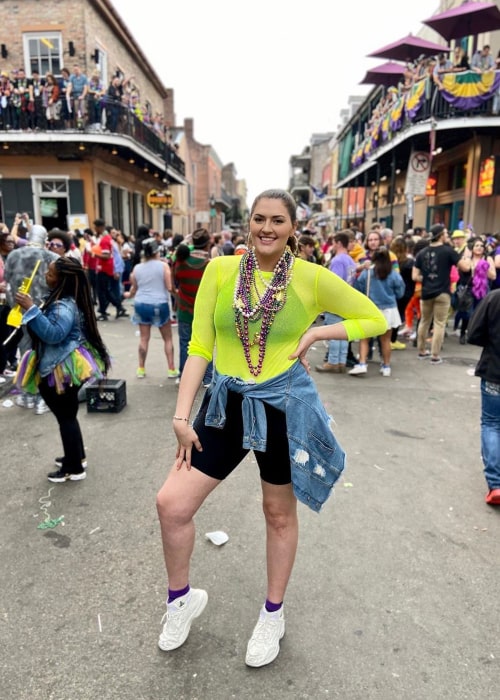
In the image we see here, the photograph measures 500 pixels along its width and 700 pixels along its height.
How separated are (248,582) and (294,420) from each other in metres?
1.26

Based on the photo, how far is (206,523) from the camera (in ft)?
11.3

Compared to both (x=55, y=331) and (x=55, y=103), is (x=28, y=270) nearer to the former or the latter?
(x=55, y=331)

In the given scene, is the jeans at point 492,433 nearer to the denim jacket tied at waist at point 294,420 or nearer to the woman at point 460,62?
the denim jacket tied at waist at point 294,420

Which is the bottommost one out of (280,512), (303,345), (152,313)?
(280,512)

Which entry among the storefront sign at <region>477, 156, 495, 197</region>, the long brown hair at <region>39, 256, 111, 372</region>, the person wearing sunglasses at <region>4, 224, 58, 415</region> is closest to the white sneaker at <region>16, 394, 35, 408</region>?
the person wearing sunglasses at <region>4, 224, 58, 415</region>

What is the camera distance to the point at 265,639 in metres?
2.30

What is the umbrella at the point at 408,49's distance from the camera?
49.9ft

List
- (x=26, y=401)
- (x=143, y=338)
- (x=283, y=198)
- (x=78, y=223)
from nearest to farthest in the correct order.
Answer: (x=283, y=198) → (x=26, y=401) → (x=143, y=338) → (x=78, y=223)

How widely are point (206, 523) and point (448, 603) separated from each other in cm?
154

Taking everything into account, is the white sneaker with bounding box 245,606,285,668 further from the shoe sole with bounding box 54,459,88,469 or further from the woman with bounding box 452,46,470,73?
the woman with bounding box 452,46,470,73

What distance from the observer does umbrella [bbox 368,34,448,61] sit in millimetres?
15195

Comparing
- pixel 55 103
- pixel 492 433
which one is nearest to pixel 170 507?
pixel 492 433

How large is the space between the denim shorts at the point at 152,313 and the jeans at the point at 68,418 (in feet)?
9.25

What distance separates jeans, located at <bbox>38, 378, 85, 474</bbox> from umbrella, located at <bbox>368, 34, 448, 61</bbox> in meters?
15.9
